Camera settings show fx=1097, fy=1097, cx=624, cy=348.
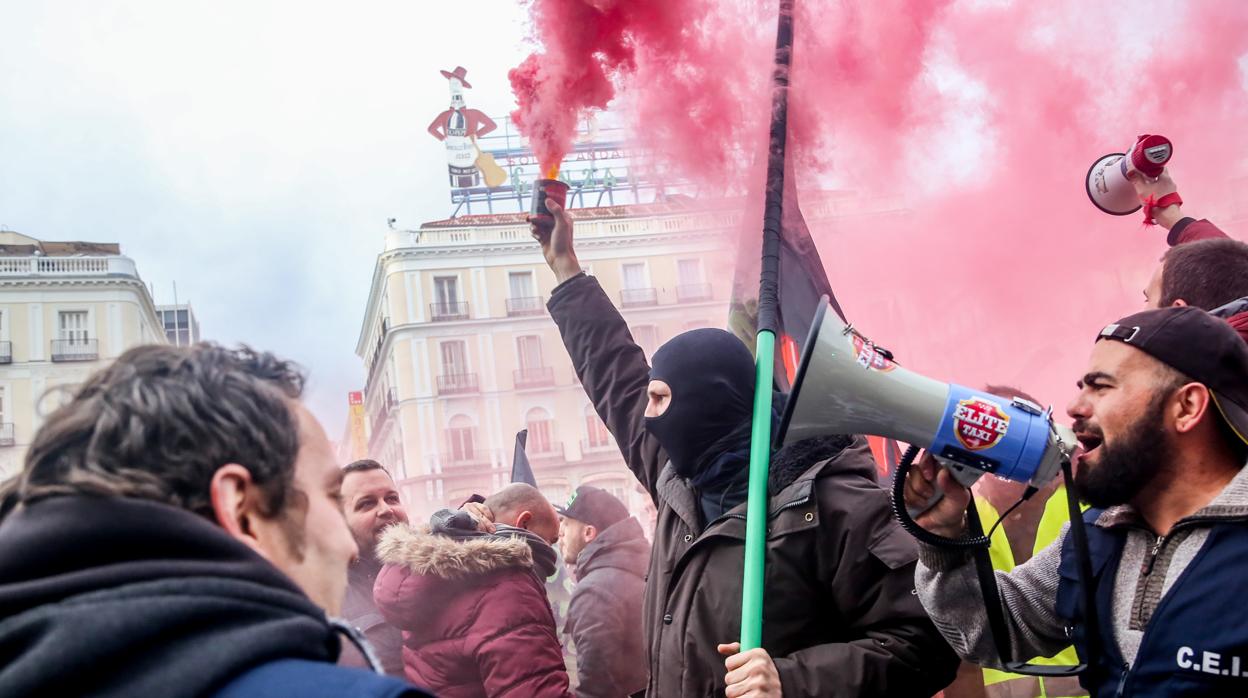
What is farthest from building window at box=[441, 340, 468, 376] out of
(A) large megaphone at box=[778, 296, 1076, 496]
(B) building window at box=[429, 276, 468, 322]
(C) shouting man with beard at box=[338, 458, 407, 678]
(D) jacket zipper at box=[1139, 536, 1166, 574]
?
(D) jacket zipper at box=[1139, 536, 1166, 574]

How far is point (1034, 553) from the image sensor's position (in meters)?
4.53

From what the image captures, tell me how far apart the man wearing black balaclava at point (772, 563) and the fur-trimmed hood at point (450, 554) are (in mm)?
804

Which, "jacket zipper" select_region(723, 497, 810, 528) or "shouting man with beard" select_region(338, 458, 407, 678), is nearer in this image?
"jacket zipper" select_region(723, 497, 810, 528)

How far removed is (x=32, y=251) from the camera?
23.8m

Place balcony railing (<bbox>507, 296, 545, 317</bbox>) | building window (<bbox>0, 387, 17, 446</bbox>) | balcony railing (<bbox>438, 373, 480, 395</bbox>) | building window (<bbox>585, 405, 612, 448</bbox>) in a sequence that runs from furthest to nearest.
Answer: building window (<bbox>585, 405, 612, 448</bbox>)
balcony railing (<bbox>507, 296, 545, 317</bbox>)
balcony railing (<bbox>438, 373, 480, 395</bbox>)
building window (<bbox>0, 387, 17, 446</bbox>)

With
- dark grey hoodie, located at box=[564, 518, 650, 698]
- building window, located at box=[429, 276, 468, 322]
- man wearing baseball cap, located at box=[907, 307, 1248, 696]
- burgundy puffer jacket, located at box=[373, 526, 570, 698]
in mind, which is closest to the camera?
man wearing baseball cap, located at box=[907, 307, 1248, 696]

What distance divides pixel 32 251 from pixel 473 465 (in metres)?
11.1

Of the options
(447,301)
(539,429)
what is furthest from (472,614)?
(539,429)

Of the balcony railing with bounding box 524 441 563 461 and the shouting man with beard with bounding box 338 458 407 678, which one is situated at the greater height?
the balcony railing with bounding box 524 441 563 461

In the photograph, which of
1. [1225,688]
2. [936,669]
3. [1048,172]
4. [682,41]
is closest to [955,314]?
Answer: [1048,172]

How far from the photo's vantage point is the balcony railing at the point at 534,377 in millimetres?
28812

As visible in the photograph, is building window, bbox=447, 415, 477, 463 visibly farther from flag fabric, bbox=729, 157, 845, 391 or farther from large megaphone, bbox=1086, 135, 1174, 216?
large megaphone, bbox=1086, 135, 1174, 216

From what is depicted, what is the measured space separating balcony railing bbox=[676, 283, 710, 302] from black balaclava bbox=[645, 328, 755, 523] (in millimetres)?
21001

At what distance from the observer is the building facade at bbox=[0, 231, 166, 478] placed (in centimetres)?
2238
